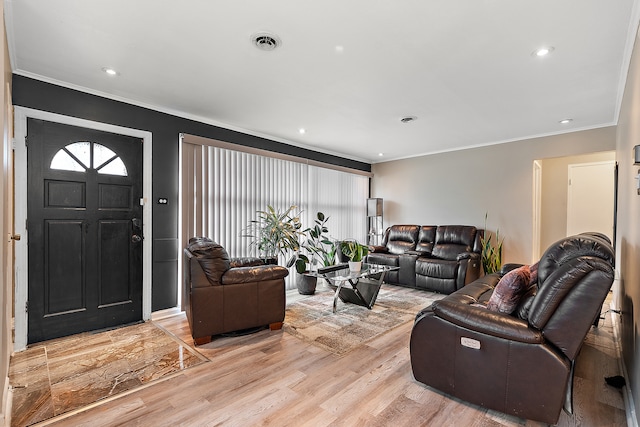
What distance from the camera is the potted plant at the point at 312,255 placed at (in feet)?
15.1

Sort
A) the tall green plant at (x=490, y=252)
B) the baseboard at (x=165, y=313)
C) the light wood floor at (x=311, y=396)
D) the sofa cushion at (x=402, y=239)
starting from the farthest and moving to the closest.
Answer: the sofa cushion at (x=402, y=239)
the tall green plant at (x=490, y=252)
the baseboard at (x=165, y=313)
the light wood floor at (x=311, y=396)

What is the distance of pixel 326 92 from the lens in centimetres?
319

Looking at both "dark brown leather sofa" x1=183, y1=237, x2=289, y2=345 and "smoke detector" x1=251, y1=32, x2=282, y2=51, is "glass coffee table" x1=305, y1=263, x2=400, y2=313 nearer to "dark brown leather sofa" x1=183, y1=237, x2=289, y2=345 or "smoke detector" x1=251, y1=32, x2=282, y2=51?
"dark brown leather sofa" x1=183, y1=237, x2=289, y2=345

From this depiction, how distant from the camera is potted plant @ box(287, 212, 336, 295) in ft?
15.1

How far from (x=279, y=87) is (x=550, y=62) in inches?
92.7

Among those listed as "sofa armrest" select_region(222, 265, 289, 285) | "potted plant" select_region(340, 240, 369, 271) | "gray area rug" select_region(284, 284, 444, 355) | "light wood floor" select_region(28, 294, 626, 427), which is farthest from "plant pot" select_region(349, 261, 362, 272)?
"light wood floor" select_region(28, 294, 626, 427)

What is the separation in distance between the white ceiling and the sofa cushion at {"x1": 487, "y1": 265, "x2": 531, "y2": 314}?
65.5 inches

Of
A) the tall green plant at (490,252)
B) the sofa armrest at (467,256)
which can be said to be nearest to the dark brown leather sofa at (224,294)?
the sofa armrest at (467,256)

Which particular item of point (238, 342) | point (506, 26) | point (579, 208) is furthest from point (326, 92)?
point (579, 208)

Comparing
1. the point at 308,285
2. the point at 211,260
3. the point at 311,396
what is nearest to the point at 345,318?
the point at 308,285

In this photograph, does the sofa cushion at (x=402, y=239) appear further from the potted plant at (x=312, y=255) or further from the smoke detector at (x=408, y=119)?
the smoke detector at (x=408, y=119)

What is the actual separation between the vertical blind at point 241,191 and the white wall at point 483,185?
1452mm

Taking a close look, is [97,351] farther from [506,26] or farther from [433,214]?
[433,214]

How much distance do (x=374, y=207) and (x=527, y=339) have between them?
498 cm
